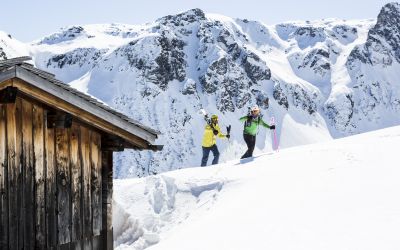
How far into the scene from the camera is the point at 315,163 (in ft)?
45.2

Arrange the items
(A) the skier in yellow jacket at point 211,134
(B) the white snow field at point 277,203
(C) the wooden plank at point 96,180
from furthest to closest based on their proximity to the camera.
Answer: (A) the skier in yellow jacket at point 211,134 < (B) the white snow field at point 277,203 < (C) the wooden plank at point 96,180

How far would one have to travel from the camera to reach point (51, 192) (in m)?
6.72

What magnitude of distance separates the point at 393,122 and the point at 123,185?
160717 millimetres

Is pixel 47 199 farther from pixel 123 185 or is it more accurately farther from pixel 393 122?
pixel 393 122

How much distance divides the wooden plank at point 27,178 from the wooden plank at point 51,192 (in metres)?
0.22

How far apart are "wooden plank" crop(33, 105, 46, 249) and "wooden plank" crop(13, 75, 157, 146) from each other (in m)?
0.27

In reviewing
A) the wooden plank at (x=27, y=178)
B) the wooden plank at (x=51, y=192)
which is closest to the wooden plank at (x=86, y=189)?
the wooden plank at (x=51, y=192)

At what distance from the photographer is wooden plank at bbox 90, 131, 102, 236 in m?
7.33

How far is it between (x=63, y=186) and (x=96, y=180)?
60cm

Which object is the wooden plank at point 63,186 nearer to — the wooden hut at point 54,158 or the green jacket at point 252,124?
the wooden hut at point 54,158

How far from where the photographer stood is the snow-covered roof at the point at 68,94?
591 cm

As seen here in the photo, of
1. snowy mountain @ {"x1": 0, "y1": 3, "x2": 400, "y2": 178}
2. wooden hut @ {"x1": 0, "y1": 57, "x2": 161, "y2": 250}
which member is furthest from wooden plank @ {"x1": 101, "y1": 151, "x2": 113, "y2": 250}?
snowy mountain @ {"x1": 0, "y1": 3, "x2": 400, "y2": 178}

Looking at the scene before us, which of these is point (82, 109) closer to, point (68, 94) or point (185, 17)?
point (68, 94)

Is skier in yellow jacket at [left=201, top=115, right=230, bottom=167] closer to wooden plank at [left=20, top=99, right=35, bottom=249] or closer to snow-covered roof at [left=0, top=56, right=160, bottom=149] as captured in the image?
snow-covered roof at [left=0, top=56, right=160, bottom=149]
